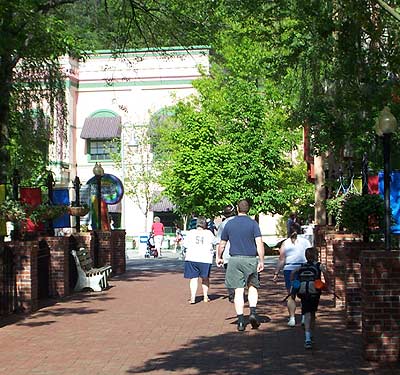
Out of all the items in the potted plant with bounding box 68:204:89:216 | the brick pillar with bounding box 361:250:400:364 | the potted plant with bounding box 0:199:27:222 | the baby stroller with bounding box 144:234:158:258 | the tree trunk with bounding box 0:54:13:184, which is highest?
the tree trunk with bounding box 0:54:13:184

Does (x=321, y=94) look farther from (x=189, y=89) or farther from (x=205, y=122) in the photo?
(x=189, y=89)

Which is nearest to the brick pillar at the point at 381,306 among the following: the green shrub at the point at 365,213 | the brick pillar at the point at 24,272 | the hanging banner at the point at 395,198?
the green shrub at the point at 365,213

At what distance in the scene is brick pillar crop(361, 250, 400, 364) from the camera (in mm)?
10383

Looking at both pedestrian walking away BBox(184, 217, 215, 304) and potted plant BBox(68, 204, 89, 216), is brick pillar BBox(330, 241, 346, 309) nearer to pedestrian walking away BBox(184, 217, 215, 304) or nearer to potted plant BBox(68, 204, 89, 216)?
pedestrian walking away BBox(184, 217, 215, 304)

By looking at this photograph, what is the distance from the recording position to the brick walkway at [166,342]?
10.3m

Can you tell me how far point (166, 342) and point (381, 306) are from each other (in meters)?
3.19

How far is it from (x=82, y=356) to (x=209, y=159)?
99.6ft

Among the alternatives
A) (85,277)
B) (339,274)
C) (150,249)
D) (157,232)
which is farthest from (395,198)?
(150,249)

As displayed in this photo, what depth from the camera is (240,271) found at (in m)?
13.6

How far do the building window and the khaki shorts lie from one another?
42849mm

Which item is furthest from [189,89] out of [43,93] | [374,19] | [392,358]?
[392,358]

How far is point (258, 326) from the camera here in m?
13.6

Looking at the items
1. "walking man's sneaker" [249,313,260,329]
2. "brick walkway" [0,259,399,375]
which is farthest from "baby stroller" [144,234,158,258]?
"walking man's sneaker" [249,313,260,329]

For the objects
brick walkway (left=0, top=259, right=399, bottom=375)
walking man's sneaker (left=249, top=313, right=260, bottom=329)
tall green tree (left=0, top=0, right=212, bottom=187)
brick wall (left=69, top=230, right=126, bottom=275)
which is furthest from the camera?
brick wall (left=69, top=230, right=126, bottom=275)
